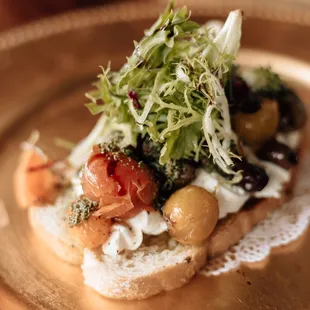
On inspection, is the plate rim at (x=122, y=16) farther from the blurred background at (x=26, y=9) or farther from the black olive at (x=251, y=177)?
the black olive at (x=251, y=177)

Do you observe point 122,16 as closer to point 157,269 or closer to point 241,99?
point 241,99

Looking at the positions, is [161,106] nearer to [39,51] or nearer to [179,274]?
[179,274]

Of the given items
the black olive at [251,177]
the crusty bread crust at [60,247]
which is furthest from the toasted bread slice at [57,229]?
the black olive at [251,177]

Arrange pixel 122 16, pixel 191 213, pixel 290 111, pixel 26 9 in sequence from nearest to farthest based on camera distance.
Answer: pixel 191 213 < pixel 290 111 < pixel 122 16 < pixel 26 9

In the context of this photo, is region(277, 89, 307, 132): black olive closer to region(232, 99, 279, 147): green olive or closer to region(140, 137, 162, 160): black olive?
region(232, 99, 279, 147): green olive

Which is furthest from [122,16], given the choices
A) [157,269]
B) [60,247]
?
[157,269]
